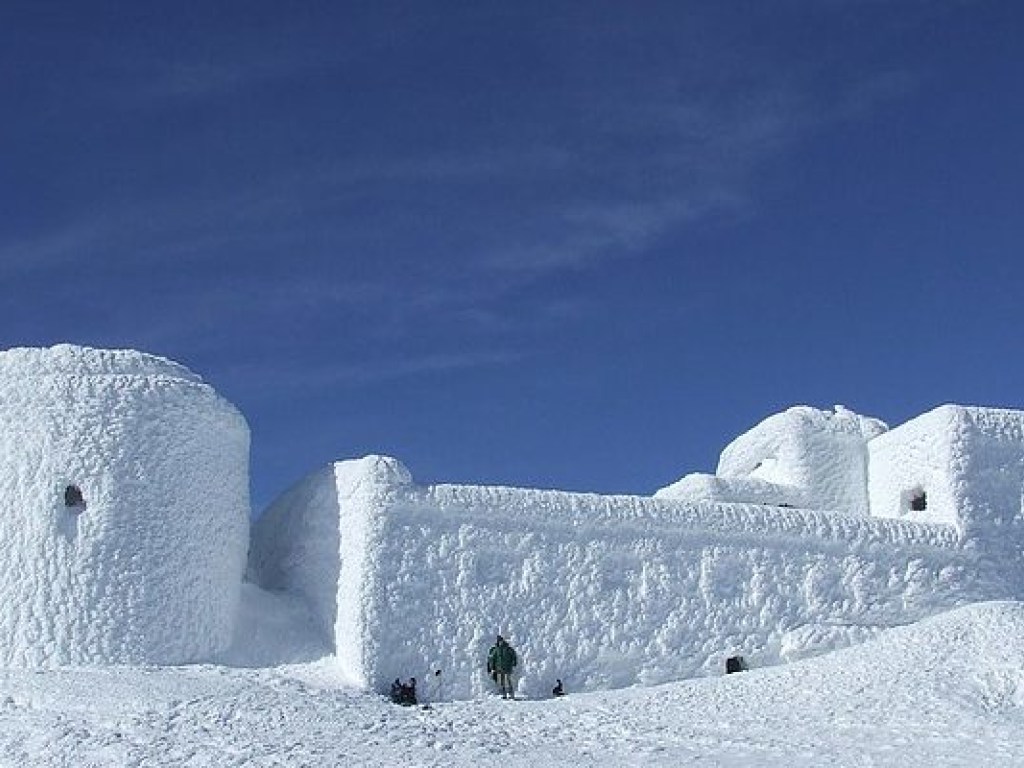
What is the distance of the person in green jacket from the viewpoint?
81.7 ft

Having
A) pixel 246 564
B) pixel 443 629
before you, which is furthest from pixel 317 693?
pixel 246 564

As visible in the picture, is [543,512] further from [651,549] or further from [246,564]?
[246,564]

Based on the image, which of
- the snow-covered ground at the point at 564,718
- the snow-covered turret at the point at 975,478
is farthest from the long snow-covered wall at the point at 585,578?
the snow-covered ground at the point at 564,718

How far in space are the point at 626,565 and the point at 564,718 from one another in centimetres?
506

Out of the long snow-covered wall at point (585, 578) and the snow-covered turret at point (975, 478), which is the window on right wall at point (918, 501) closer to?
the snow-covered turret at point (975, 478)

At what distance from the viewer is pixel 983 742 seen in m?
20.4

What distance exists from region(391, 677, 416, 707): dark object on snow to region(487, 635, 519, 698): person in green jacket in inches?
56.2

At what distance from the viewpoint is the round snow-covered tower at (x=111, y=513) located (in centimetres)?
2355

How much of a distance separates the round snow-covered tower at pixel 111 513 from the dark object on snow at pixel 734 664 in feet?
29.9

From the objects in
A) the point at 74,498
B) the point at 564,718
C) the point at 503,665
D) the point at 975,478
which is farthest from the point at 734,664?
the point at 74,498

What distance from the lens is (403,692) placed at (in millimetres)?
24453

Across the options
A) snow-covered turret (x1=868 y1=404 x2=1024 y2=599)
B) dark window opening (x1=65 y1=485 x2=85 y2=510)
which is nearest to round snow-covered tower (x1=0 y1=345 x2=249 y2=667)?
dark window opening (x1=65 y1=485 x2=85 y2=510)

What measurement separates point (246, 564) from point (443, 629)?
4.54m

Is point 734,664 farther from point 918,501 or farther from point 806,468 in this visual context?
point 918,501
